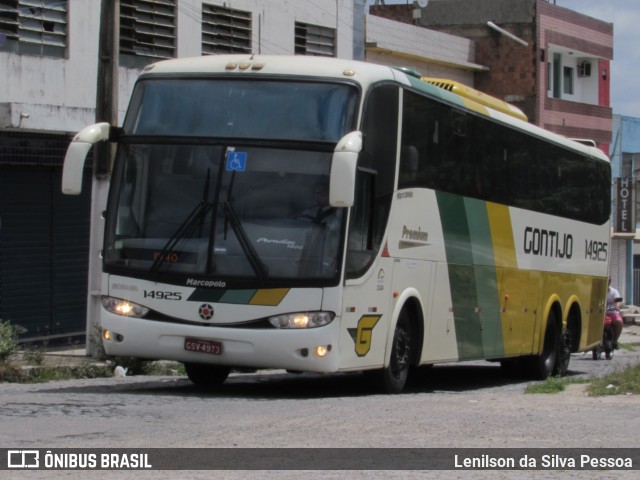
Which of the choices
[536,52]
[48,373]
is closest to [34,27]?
[48,373]

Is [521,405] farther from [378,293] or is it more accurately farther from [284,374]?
[284,374]

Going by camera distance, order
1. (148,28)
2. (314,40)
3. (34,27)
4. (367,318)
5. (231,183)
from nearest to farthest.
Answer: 1. (231,183)
2. (367,318)
3. (34,27)
4. (148,28)
5. (314,40)

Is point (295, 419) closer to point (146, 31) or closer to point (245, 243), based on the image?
point (245, 243)

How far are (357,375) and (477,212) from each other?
3.15 m

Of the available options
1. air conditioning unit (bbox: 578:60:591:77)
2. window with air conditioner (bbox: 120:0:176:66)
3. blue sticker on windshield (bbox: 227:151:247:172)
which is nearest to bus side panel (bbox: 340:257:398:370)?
blue sticker on windshield (bbox: 227:151:247:172)

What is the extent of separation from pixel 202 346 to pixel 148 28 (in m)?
12.1

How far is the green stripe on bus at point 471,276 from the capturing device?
50.0 ft

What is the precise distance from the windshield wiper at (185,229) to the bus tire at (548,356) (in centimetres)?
887

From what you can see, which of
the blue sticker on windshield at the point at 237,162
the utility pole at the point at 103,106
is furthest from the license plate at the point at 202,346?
the utility pole at the point at 103,106

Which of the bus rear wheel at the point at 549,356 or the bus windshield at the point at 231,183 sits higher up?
the bus windshield at the point at 231,183

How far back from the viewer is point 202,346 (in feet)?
39.9

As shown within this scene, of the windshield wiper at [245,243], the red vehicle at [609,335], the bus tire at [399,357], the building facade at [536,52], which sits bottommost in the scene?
the red vehicle at [609,335]

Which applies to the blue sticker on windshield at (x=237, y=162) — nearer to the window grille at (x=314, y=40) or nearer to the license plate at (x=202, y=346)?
the license plate at (x=202, y=346)

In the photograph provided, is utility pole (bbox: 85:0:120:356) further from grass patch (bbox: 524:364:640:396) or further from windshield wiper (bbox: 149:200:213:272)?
grass patch (bbox: 524:364:640:396)
